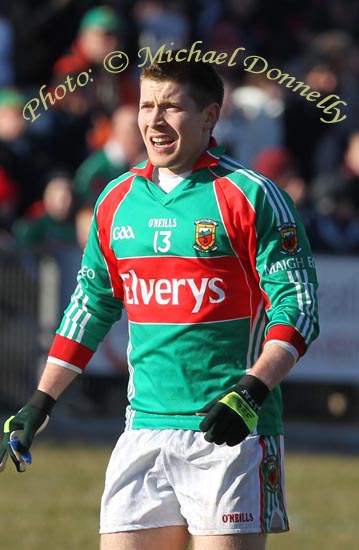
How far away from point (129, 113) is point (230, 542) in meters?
6.82

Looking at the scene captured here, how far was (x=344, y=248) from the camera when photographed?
11.2 m

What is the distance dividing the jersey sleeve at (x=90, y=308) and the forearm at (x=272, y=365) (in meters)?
0.75

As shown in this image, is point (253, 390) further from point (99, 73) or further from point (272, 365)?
point (99, 73)

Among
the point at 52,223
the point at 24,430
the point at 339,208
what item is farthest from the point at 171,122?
the point at 339,208

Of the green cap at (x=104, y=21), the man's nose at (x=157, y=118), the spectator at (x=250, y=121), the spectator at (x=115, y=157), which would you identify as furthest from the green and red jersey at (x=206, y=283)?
the green cap at (x=104, y=21)

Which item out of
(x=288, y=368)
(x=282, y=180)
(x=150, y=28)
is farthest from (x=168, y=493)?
(x=150, y=28)

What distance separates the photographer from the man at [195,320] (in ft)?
14.9

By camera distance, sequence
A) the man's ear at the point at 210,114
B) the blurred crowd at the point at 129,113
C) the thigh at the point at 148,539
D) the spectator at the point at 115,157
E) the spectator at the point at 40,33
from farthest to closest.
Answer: the spectator at the point at 40,33
the blurred crowd at the point at 129,113
the spectator at the point at 115,157
the man's ear at the point at 210,114
the thigh at the point at 148,539

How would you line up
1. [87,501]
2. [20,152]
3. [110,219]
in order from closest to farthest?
[110,219] < [87,501] < [20,152]

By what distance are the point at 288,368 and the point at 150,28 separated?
943cm

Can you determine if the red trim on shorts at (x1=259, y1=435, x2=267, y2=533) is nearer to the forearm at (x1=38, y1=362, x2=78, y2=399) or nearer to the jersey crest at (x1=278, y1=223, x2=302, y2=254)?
the jersey crest at (x1=278, y1=223, x2=302, y2=254)

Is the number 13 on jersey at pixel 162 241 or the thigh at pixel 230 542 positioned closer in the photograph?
the thigh at pixel 230 542

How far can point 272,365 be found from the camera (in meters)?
4.40

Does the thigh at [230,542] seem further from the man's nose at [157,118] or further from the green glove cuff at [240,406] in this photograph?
the man's nose at [157,118]
